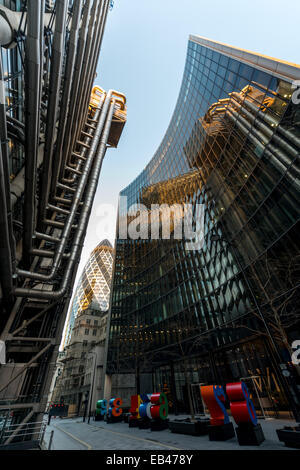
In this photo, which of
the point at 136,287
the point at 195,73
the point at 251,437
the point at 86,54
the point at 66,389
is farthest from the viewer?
the point at 66,389

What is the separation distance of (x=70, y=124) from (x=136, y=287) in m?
35.4

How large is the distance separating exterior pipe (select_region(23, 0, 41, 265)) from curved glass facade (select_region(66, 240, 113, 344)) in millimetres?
69190

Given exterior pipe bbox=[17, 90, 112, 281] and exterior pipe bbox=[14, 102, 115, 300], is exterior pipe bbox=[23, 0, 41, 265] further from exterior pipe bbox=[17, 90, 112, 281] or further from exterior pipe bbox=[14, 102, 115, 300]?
exterior pipe bbox=[14, 102, 115, 300]

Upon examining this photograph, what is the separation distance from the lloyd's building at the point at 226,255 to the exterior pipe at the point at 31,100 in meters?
11.3

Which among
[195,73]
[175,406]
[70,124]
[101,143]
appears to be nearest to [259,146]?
[70,124]

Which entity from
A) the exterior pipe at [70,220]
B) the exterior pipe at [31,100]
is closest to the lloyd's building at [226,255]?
the exterior pipe at [70,220]

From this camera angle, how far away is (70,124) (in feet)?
50.3

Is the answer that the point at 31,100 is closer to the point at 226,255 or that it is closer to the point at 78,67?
the point at 78,67

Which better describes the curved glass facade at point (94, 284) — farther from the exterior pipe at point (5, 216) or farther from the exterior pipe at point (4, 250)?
the exterior pipe at point (5, 216)

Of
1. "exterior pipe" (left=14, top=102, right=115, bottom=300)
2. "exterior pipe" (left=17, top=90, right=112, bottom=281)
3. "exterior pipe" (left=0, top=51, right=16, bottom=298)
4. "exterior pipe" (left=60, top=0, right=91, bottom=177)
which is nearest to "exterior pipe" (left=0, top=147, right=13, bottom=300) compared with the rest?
"exterior pipe" (left=0, top=51, right=16, bottom=298)

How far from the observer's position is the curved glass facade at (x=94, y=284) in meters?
77.0

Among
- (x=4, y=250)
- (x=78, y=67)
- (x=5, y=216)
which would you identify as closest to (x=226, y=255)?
(x=4, y=250)

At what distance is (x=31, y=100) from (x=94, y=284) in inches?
3425

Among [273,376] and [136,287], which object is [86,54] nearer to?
[273,376]
